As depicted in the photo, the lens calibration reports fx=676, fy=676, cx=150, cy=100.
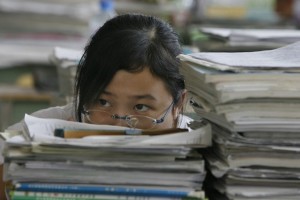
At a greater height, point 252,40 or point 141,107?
point 252,40

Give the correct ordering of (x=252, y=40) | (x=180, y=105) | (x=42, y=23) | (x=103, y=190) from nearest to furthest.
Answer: (x=103, y=190) < (x=180, y=105) < (x=252, y=40) < (x=42, y=23)

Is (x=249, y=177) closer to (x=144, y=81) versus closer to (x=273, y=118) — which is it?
(x=273, y=118)

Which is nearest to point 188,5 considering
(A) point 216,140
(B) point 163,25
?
(B) point 163,25

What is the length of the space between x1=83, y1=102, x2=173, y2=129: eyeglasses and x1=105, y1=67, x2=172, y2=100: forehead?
53 mm

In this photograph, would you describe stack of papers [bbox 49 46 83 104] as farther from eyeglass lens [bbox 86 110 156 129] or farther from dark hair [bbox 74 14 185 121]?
eyeglass lens [bbox 86 110 156 129]

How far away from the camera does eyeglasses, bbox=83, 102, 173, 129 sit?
162cm

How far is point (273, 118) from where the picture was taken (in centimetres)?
126

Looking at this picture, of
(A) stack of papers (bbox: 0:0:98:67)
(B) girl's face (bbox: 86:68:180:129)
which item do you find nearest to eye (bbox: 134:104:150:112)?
(B) girl's face (bbox: 86:68:180:129)

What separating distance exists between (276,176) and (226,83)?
201mm

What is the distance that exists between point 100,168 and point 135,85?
0.47m

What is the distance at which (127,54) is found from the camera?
1.70m

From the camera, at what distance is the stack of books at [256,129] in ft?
4.08

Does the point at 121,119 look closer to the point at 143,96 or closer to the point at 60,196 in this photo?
the point at 143,96

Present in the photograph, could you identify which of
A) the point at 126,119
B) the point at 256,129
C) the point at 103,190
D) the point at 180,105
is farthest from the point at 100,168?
the point at 180,105
